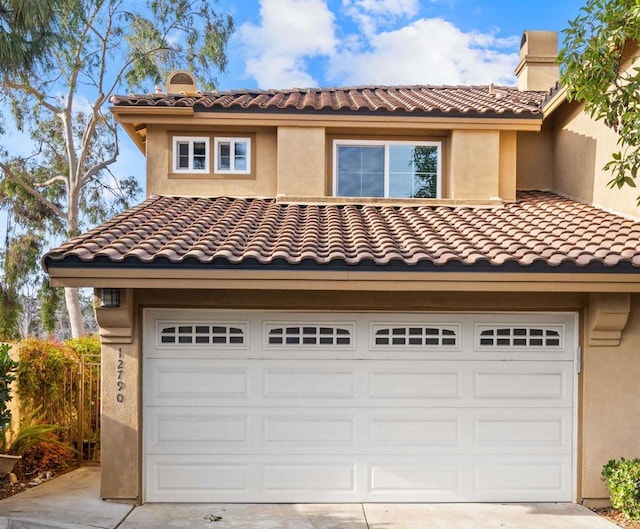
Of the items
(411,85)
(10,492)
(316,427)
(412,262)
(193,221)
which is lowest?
(10,492)

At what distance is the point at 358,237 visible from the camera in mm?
7715

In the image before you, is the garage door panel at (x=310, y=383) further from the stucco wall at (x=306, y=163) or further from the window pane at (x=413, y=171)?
the window pane at (x=413, y=171)

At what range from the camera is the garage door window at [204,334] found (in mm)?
7633

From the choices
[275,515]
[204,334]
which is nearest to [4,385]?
[204,334]

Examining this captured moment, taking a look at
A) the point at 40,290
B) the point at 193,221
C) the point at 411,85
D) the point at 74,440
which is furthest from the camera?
the point at 40,290

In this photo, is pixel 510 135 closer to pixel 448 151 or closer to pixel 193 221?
pixel 448 151

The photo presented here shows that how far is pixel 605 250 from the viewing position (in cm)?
705

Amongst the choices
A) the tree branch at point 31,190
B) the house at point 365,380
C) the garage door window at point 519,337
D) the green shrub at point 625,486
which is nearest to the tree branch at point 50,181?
the tree branch at point 31,190

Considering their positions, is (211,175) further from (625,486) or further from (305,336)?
(625,486)

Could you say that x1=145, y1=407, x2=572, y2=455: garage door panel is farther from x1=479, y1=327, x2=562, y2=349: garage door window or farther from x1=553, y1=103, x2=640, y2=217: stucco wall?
x1=553, y1=103, x2=640, y2=217: stucco wall

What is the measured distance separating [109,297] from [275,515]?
347 centimetres

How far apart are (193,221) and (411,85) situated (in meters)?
7.53

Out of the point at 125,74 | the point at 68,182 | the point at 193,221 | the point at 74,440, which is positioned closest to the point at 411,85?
the point at 193,221

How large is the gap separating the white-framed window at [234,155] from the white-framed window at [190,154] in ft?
0.81
